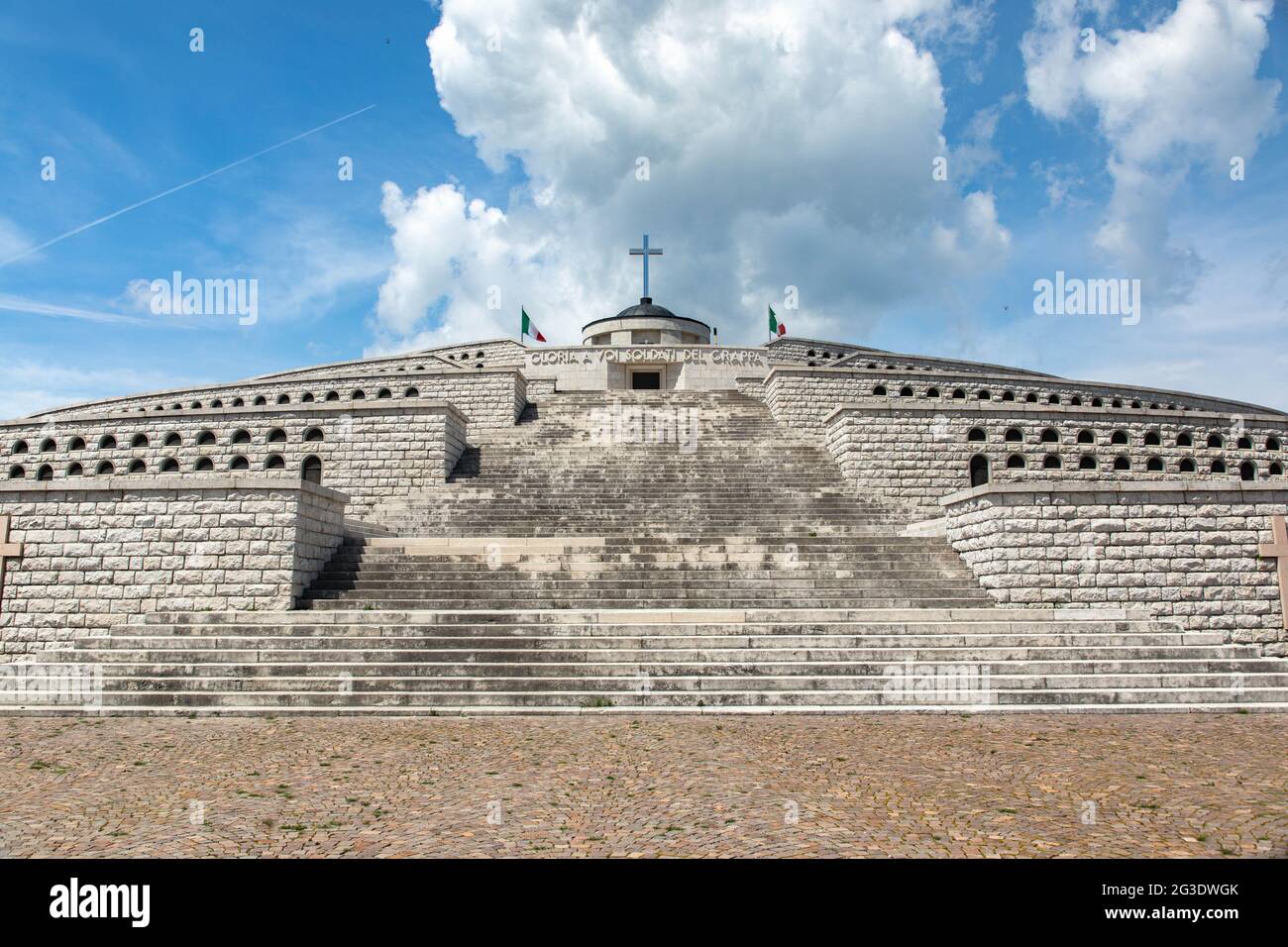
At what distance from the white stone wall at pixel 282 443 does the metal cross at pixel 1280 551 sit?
15830 mm

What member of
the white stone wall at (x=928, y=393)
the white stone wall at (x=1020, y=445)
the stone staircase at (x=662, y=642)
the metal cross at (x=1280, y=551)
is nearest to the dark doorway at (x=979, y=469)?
the white stone wall at (x=1020, y=445)

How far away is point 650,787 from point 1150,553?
9656mm

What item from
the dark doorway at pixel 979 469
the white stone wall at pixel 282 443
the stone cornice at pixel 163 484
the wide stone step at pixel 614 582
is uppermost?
the white stone wall at pixel 282 443

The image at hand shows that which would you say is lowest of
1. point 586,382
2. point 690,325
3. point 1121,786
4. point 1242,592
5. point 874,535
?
point 1121,786

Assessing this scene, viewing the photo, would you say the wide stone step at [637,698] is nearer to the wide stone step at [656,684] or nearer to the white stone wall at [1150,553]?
the wide stone step at [656,684]

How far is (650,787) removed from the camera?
629 centimetres

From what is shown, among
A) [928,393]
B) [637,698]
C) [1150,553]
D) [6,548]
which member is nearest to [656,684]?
[637,698]

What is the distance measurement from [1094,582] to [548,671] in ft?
27.2

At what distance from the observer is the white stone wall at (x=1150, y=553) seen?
470 inches

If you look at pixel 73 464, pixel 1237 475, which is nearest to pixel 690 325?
pixel 1237 475

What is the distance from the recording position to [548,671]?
10.1 meters

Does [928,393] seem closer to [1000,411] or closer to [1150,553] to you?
[1000,411]
